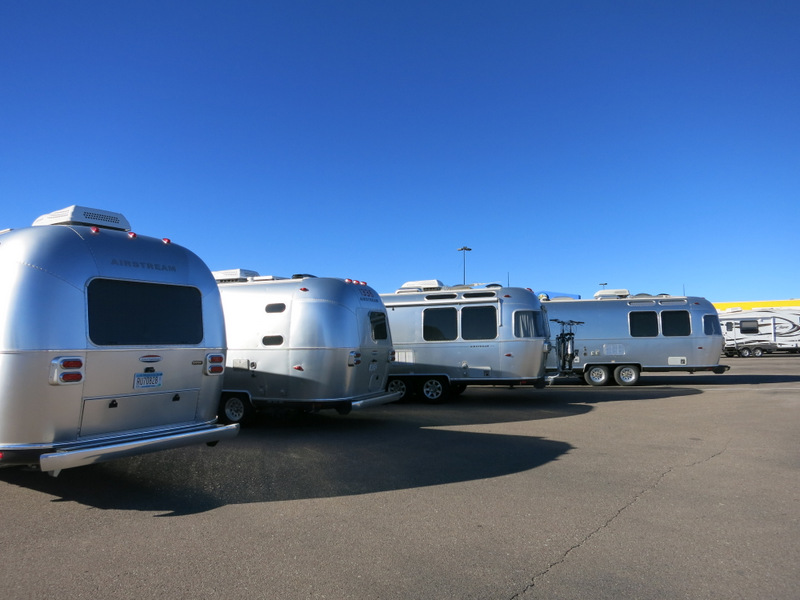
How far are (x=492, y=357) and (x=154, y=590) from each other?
472 inches

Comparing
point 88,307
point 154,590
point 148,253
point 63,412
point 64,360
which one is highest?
point 148,253

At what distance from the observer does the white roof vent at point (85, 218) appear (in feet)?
A: 22.3

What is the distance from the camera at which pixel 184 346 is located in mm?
7234

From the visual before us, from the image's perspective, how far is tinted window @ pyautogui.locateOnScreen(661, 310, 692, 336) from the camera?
64.5ft

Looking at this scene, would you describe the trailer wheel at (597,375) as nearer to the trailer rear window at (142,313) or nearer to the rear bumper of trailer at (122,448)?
the rear bumper of trailer at (122,448)

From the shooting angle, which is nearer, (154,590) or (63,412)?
(154,590)

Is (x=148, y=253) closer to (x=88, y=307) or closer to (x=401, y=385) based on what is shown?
(x=88, y=307)

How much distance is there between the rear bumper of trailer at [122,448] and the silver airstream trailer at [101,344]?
0.01m

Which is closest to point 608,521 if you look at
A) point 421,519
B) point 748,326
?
point 421,519

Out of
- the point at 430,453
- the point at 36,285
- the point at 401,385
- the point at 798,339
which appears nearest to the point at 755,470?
the point at 430,453

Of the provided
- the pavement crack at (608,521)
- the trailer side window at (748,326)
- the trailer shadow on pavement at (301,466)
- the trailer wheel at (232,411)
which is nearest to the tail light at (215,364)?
the trailer shadow on pavement at (301,466)

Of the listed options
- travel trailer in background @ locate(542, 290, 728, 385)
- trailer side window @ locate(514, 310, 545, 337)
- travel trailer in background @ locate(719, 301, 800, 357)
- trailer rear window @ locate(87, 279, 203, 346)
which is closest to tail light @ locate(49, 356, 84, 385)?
trailer rear window @ locate(87, 279, 203, 346)

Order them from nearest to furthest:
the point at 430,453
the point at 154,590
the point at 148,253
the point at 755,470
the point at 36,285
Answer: the point at 154,590 → the point at 36,285 → the point at 148,253 → the point at 755,470 → the point at 430,453

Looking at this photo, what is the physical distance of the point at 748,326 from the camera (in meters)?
38.2
